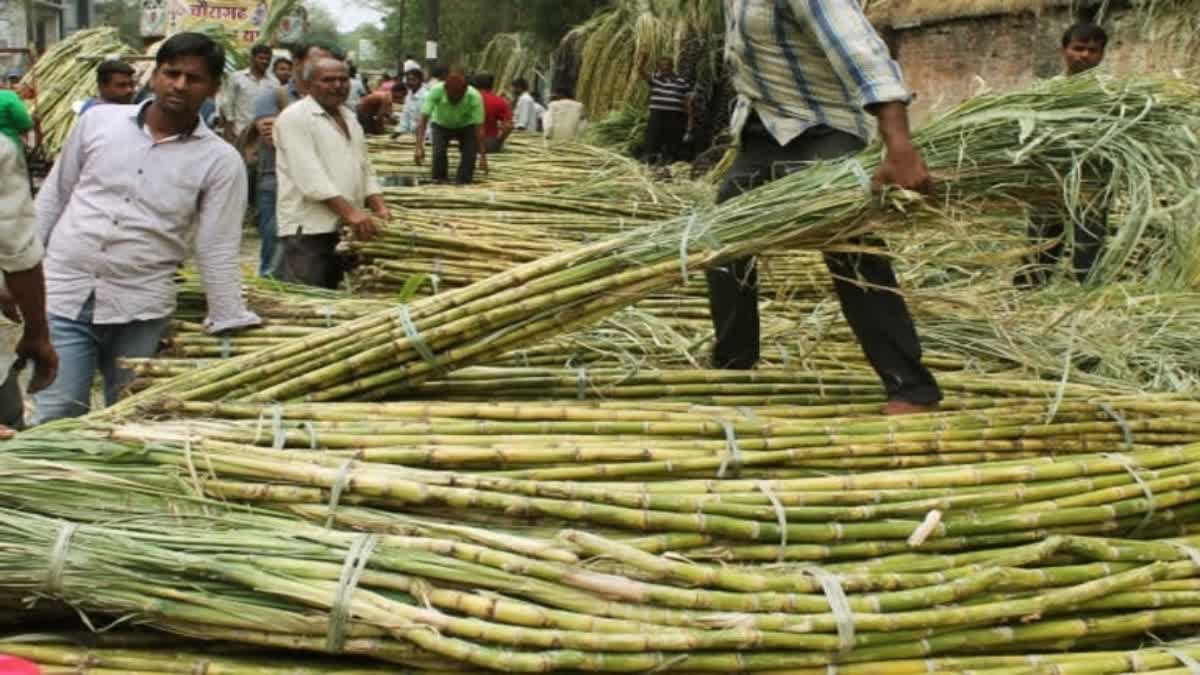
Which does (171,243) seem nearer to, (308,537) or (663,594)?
(308,537)

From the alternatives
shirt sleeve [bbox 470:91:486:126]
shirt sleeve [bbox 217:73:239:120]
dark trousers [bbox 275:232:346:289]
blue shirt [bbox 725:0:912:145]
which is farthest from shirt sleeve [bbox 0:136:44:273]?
shirt sleeve [bbox 217:73:239:120]

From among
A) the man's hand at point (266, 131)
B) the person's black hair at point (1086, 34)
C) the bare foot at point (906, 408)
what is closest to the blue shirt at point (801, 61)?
the bare foot at point (906, 408)

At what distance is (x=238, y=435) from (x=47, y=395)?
1166mm

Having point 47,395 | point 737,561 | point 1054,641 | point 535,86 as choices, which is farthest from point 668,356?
point 535,86

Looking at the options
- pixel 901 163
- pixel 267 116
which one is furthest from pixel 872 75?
pixel 267 116

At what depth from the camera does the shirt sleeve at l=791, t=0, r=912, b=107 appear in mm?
2877

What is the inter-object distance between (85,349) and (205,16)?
8000 millimetres

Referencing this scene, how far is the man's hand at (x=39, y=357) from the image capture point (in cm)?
307

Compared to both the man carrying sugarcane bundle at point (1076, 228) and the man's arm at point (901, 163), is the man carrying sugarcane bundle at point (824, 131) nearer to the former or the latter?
the man's arm at point (901, 163)

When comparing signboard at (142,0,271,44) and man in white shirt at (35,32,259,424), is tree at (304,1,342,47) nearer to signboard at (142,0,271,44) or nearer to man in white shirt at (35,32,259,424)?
signboard at (142,0,271,44)

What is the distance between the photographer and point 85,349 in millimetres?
3557

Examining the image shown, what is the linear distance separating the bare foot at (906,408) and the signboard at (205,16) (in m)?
8.81

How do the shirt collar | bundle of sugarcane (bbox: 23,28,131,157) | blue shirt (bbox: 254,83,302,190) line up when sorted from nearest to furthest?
the shirt collar
blue shirt (bbox: 254,83,302,190)
bundle of sugarcane (bbox: 23,28,131,157)

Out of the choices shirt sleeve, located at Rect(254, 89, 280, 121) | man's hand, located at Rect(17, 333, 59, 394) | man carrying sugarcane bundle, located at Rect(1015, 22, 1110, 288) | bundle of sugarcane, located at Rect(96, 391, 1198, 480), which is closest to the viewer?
bundle of sugarcane, located at Rect(96, 391, 1198, 480)
